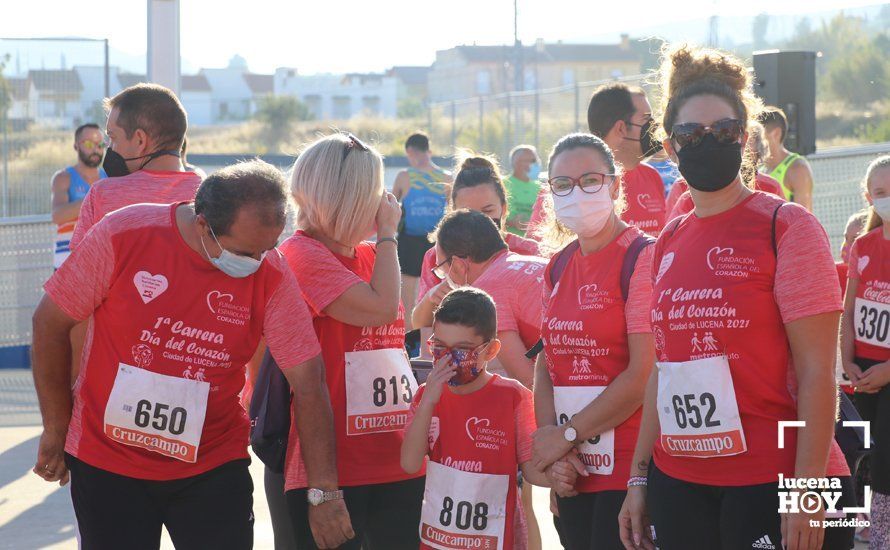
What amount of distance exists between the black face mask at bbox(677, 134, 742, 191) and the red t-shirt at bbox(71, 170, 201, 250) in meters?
2.06

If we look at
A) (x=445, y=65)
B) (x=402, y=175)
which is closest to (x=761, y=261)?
(x=402, y=175)

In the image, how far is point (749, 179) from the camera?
382 cm

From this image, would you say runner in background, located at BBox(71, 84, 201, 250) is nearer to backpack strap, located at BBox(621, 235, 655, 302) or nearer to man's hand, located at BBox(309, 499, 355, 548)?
man's hand, located at BBox(309, 499, 355, 548)

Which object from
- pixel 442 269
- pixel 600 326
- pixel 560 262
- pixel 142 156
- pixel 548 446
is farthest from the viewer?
pixel 442 269

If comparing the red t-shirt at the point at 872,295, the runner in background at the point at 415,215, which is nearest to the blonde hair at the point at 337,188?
the red t-shirt at the point at 872,295

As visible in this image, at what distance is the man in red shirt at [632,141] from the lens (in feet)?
19.4

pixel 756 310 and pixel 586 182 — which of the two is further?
pixel 586 182

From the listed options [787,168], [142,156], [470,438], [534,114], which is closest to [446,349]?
[470,438]

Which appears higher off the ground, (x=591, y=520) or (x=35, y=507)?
(x=591, y=520)

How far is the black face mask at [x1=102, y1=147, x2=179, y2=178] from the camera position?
4.73 m

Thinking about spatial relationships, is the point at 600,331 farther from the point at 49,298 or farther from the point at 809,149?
the point at 809,149

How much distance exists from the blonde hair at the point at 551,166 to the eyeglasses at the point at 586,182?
6 centimetres

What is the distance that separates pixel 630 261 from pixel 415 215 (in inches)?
296

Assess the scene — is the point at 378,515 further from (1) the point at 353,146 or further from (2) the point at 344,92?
(2) the point at 344,92
